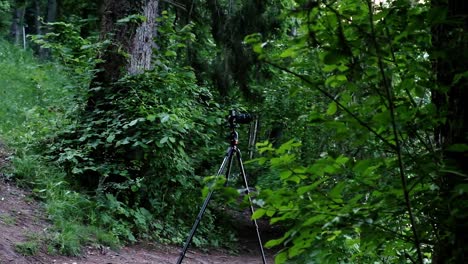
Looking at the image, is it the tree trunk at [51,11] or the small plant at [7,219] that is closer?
the small plant at [7,219]

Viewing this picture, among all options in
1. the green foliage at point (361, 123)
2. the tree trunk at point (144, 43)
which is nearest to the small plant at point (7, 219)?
the tree trunk at point (144, 43)

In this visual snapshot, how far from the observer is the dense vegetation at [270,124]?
150cm

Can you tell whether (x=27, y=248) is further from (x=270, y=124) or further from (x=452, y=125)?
(x=270, y=124)

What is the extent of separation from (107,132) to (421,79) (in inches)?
198

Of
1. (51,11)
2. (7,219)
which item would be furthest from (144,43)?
(51,11)

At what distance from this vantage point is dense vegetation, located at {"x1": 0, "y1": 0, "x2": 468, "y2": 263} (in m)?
1.50

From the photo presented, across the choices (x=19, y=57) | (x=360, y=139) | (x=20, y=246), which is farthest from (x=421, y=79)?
(x=19, y=57)

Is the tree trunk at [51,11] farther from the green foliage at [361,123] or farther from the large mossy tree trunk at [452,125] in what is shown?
the large mossy tree trunk at [452,125]

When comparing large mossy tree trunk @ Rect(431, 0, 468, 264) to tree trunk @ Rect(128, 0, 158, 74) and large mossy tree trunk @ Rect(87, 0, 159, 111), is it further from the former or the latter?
tree trunk @ Rect(128, 0, 158, 74)

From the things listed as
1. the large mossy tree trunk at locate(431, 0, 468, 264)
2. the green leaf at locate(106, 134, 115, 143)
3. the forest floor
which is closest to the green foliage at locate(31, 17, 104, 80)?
the green leaf at locate(106, 134, 115, 143)

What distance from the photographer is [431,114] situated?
156cm

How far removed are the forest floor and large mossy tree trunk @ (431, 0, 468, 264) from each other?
3373 mm

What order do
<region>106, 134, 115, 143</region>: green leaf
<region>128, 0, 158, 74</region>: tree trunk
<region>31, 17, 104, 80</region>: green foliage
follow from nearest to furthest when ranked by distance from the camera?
1. <region>106, 134, 115, 143</region>: green leaf
2. <region>31, 17, 104, 80</region>: green foliage
3. <region>128, 0, 158, 74</region>: tree trunk

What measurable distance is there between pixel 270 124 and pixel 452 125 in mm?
8001
